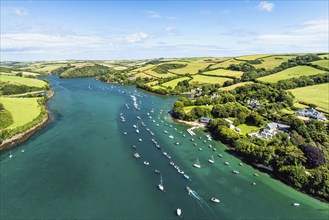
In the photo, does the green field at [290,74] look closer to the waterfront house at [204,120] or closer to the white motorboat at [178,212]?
the waterfront house at [204,120]

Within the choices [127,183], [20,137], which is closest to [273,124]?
[127,183]

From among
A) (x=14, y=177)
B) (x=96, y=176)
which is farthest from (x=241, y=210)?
(x=14, y=177)

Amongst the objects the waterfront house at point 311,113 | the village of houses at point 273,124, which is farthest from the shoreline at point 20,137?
the waterfront house at point 311,113

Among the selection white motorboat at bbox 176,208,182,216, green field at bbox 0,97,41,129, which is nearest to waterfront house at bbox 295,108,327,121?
white motorboat at bbox 176,208,182,216

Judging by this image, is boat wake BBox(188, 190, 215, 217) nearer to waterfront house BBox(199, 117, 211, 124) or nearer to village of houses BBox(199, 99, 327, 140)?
village of houses BBox(199, 99, 327, 140)

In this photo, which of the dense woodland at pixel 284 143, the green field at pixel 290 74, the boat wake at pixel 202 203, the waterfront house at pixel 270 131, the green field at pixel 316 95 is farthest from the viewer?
the green field at pixel 290 74

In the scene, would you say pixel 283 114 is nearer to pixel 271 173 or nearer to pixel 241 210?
pixel 271 173
